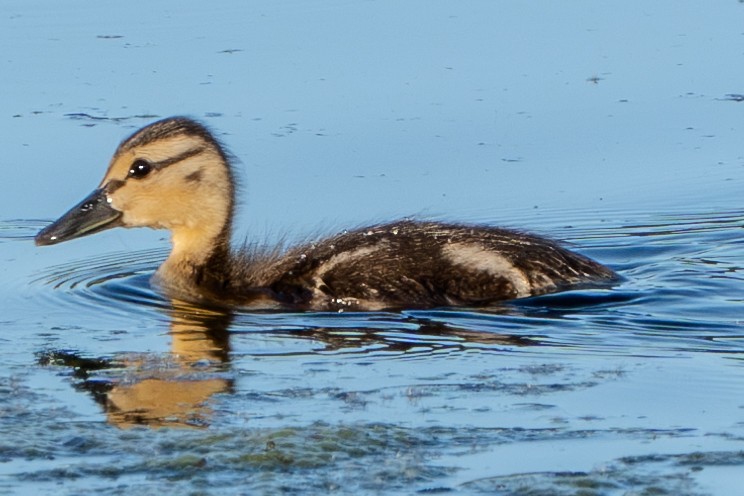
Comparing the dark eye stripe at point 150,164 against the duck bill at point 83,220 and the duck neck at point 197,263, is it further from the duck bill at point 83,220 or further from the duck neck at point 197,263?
the duck neck at point 197,263

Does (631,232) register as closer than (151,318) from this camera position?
No

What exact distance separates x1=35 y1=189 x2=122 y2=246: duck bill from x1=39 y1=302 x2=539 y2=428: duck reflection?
876mm

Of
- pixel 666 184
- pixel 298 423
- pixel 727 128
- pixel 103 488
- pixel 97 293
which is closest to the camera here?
pixel 103 488

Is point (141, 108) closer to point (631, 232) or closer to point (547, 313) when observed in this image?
point (631, 232)

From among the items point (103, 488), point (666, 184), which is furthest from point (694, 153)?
point (103, 488)

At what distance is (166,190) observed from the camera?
10.2m

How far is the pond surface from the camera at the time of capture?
6.50 m

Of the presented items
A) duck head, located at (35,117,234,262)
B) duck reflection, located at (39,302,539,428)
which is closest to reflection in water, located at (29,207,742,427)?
duck reflection, located at (39,302,539,428)

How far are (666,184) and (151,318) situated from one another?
3.90 metres

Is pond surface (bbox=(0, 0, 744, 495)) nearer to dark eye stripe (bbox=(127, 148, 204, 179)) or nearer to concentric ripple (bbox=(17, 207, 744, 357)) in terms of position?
concentric ripple (bbox=(17, 207, 744, 357))

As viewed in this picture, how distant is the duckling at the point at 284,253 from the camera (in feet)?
30.7

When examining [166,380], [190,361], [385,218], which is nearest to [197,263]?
[385,218]

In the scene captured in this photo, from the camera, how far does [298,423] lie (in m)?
6.86

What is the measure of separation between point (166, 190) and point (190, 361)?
2.28 m
